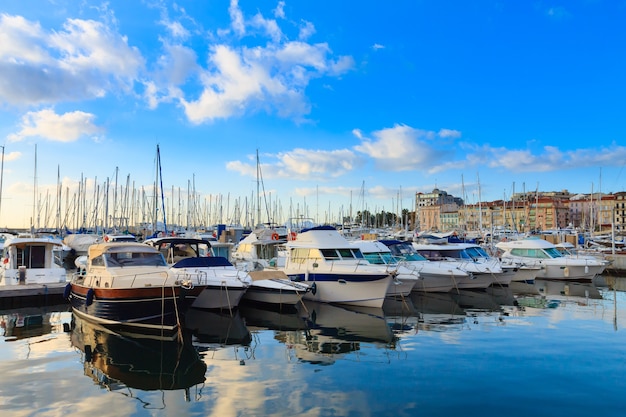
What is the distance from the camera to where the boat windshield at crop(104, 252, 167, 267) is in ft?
59.0

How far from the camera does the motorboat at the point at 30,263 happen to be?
2383 cm

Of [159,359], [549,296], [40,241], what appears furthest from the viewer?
[549,296]

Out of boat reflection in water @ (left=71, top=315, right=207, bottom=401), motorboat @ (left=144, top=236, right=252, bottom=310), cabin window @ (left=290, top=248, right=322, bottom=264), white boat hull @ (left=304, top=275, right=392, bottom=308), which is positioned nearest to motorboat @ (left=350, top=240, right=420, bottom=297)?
white boat hull @ (left=304, top=275, right=392, bottom=308)

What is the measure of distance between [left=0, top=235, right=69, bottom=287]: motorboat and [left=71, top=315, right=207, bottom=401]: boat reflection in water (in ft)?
28.8

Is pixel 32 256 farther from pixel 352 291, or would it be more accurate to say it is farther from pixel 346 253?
pixel 352 291

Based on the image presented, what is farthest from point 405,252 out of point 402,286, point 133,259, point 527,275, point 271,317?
point 133,259

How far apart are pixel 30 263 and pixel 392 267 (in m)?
19.2

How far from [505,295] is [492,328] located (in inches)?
410

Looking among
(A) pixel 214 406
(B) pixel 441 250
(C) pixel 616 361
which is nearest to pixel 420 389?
(A) pixel 214 406

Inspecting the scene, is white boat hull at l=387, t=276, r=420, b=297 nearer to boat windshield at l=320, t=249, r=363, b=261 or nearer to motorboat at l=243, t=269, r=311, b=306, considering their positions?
boat windshield at l=320, t=249, r=363, b=261

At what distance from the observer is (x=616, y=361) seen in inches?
515

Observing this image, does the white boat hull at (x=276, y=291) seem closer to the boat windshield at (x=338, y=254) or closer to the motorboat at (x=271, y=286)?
the motorboat at (x=271, y=286)

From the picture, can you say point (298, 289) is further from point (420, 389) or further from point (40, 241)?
point (40, 241)

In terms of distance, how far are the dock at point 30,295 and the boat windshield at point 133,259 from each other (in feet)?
24.4
